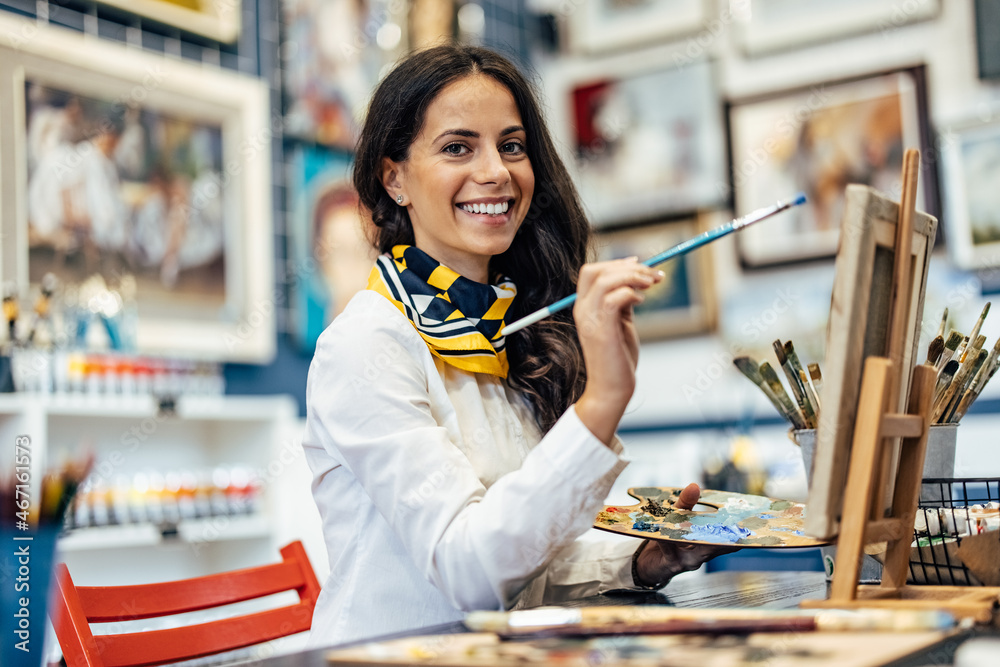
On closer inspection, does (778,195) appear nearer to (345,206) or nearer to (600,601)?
(345,206)

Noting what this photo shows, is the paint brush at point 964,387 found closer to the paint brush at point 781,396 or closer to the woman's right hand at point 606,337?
the paint brush at point 781,396

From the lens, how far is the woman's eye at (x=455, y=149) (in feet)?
4.95

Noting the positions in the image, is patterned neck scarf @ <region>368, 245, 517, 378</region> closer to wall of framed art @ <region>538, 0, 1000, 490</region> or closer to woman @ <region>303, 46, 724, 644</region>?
woman @ <region>303, 46, 724, 644</region>

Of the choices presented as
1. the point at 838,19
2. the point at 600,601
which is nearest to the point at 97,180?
the point at 600,601

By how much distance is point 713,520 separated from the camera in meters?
1.35

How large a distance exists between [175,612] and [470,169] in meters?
0.82

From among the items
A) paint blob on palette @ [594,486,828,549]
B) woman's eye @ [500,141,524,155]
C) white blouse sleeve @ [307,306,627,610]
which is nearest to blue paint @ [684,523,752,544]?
paint blob on palette @ [594,486,828,549]

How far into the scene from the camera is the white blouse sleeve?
1.07m

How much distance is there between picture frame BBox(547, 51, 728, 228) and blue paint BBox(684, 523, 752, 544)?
3.59 m

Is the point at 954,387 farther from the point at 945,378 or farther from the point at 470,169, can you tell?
the point at 470,169

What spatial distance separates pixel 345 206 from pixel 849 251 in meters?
3.42

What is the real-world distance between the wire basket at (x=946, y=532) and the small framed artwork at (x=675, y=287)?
344cm

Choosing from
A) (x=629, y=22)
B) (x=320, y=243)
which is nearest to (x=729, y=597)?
(x=320, y=243)

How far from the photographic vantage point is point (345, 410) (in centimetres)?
124
